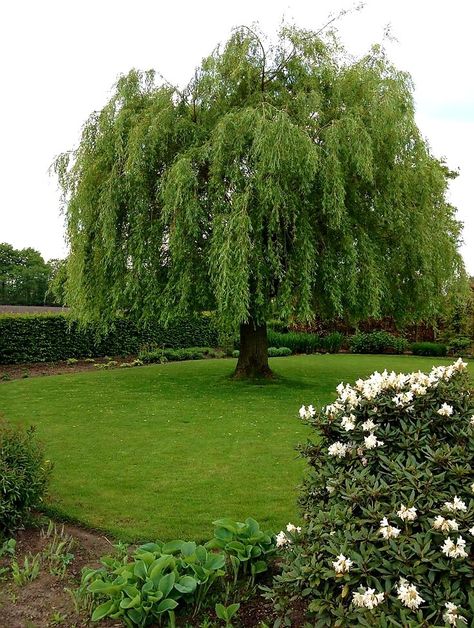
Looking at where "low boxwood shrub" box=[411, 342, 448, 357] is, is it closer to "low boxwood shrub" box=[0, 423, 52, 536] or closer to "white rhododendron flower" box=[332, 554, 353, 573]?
"low boxwood shrub" box=[0, 423, 52, 536]

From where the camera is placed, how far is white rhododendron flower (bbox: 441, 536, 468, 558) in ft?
6.66

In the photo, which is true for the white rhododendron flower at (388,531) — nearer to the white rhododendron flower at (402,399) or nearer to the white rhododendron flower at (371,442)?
the white rhododendron flower at (371,442)

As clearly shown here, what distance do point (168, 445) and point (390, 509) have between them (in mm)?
4595

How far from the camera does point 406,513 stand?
2.16 meters

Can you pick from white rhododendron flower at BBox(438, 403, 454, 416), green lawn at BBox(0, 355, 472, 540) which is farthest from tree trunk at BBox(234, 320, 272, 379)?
white rhododendron flower at BBox(438, 403, 454, 416)

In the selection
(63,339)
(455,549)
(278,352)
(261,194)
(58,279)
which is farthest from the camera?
(278,352)

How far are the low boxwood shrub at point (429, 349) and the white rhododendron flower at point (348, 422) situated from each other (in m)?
20.1

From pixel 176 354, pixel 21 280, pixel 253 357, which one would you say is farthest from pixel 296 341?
pixel 21 280

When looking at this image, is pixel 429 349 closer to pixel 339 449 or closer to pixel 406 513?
pixel 339 449

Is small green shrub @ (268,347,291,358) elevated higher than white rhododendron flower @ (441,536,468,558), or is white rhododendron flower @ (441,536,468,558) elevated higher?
white rhododendron flower @ (441,536,468,558)

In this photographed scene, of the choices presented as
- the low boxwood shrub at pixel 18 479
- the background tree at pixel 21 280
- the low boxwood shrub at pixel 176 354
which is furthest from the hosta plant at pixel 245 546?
the background tree at pixel 21 280

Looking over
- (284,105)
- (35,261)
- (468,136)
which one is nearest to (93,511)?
(468,136)

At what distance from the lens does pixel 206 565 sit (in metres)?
2.79

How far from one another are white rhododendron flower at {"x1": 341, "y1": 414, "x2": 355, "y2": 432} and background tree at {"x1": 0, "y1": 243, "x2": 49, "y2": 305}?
47.9 m
